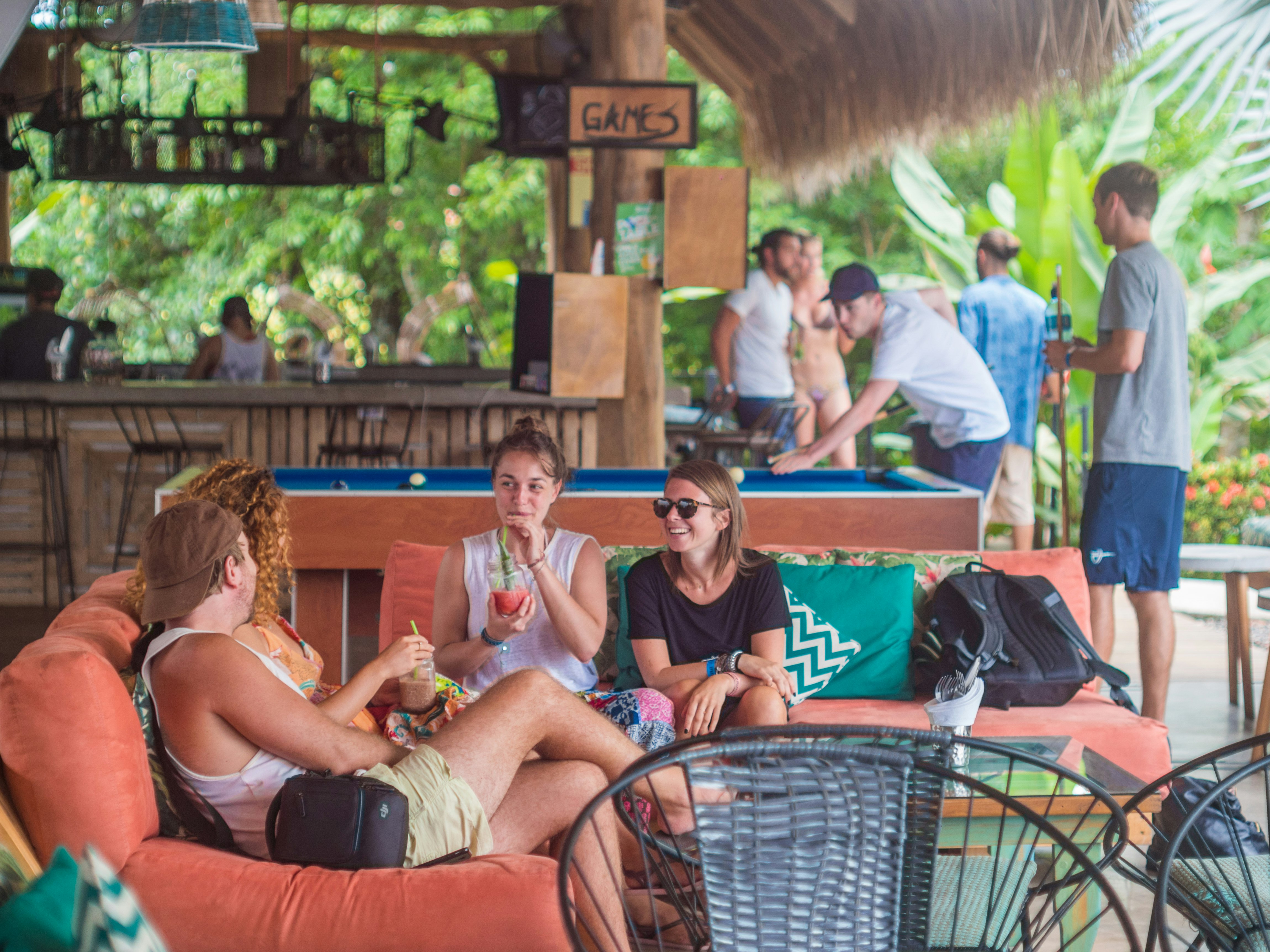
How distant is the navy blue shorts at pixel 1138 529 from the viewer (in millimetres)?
4391

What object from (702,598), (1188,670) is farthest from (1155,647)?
(702,598)

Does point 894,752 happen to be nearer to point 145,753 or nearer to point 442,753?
point 442,753

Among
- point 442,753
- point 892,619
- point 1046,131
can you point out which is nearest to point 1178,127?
point 1046,131

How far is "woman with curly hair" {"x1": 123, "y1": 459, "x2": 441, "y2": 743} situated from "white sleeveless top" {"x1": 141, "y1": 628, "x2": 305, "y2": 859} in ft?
0.73

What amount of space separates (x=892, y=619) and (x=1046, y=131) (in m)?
5.81

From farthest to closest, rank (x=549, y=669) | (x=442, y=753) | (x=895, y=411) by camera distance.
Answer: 1. (x=895, y=411)
2. (x=549, y=669)
3. (x=442, y=753)

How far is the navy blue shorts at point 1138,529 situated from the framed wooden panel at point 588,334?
1783 millimetres

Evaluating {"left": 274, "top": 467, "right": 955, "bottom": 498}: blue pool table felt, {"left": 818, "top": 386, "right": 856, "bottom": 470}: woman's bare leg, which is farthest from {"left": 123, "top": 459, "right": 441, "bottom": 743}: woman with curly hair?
{"left": 818, "top": 386, "right": 856, "bottom": 470}: woman's bare leg

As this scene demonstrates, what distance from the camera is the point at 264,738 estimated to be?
91.5 inches

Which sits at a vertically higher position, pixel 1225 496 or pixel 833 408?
pixel 833 408

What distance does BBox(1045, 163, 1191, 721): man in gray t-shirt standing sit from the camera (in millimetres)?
4395

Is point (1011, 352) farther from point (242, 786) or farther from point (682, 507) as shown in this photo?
point (242, 786)

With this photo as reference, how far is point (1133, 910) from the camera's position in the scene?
3174 mm

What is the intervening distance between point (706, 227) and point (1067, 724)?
2482 millimetres
